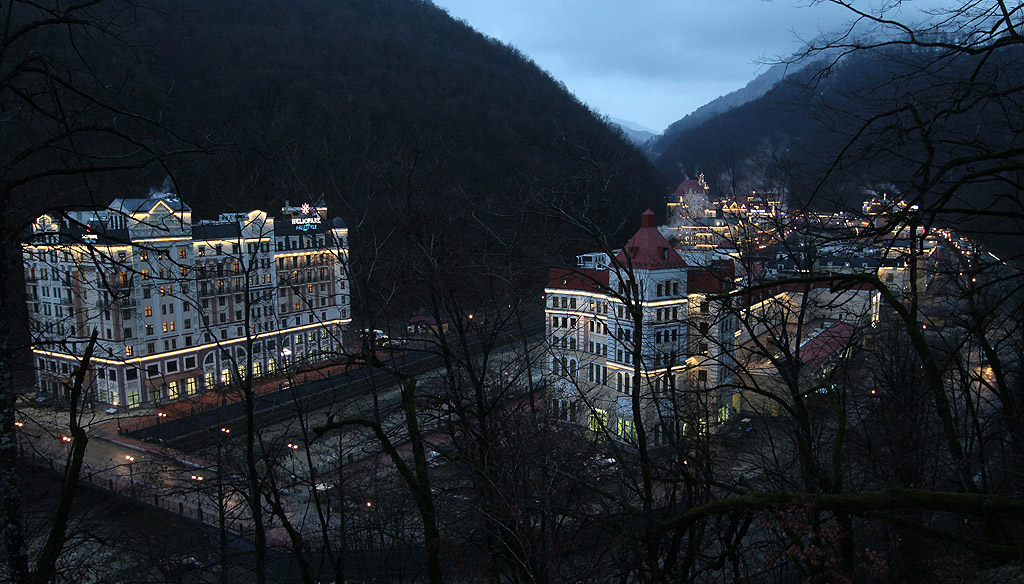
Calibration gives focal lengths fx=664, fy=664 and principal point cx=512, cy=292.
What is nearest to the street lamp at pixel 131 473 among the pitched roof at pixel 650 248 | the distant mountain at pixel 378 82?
the pitched roof at pixel 650 248

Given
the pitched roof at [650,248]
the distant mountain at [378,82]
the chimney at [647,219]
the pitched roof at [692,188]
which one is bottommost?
the pitched roof at [650,248]

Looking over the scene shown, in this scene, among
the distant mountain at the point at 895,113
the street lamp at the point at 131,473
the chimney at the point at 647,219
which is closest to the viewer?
the distant mountain at the point at 895,113

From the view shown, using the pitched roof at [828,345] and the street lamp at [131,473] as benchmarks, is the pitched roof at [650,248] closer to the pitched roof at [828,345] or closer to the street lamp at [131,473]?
the pitched roof at [828,345]

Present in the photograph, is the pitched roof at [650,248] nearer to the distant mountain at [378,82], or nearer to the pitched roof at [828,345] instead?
the pitched roof at [828,345]

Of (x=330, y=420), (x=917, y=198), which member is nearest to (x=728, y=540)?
(x=917, y=198)

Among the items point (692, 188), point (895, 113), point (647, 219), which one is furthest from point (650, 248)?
point (692, 188)

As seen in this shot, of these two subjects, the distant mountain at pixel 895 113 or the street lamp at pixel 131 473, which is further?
the street lamp at pixel 131 473

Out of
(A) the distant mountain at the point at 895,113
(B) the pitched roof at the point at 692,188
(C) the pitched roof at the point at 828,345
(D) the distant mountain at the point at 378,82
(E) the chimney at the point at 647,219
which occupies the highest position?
(D) the distant mountain at the point at 378,82

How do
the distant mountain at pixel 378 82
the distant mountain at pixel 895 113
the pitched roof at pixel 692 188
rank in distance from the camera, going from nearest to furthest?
the distant mountain at pixel 895 113
the distant mountain at pixel 378 82
the pitched roof at pixel 692 188

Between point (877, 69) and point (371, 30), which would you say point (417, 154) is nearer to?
point (877, 69)

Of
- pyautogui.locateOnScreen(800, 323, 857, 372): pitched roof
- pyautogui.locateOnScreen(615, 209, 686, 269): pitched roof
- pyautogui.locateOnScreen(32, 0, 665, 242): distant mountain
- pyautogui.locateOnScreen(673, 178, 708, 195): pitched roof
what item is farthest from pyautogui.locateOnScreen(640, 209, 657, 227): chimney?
pyautogui.locateOnScreen(673, 178, 708, 195): pitched roof

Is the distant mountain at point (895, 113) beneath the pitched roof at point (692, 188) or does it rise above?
beneath

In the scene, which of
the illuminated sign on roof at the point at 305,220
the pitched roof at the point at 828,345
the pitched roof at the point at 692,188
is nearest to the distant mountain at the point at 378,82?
the pitched roof at the point at 692,188

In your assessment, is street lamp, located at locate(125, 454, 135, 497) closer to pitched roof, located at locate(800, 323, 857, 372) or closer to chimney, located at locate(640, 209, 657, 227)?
pitched roof, located at locate(800, 323, 857, 372)
